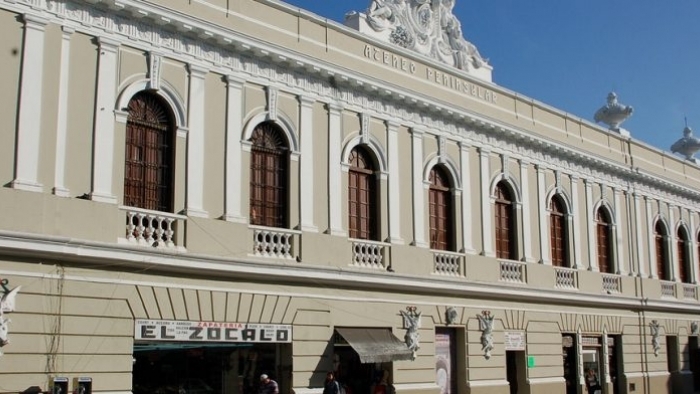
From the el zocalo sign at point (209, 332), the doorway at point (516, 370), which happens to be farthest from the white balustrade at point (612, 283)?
the el zocalo sign at point (209, 332)

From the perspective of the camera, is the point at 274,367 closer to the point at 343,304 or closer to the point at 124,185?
the point at 343,304

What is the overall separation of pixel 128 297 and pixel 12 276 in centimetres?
230

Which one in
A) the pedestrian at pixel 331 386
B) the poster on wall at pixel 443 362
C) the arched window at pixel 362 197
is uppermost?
the arched window at pixel 362 197

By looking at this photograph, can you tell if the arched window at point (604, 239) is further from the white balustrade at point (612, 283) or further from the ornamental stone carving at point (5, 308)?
the ornamental stone carving at point (5, 308)

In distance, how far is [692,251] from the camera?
36.7 meters

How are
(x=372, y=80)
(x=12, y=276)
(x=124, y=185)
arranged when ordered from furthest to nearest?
1. (x=372, y=80)
2. (x=124, y=185)
3. (x=12, y=276)

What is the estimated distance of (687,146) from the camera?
132 ft

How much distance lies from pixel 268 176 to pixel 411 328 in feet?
17.6

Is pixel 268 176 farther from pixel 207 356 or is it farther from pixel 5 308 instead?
pixel 5 308

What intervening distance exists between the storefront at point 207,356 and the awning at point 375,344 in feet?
5.33

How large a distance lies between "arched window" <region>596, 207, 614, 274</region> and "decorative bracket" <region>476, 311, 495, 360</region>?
765 cm

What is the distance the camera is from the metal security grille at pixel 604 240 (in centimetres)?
3144

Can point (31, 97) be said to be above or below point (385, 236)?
above

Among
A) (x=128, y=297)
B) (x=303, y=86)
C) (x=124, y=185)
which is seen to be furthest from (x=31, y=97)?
(x=303, y=86)
